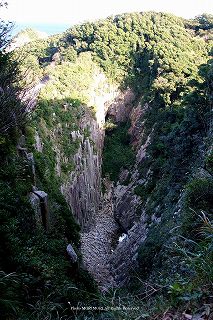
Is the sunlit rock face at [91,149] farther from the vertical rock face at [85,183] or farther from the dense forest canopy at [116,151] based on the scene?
the dense forest canopy at [116,151]

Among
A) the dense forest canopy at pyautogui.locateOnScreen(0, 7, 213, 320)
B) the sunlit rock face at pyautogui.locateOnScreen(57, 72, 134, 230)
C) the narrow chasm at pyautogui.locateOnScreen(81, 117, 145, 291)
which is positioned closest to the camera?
the dense forest canopy at pyautogui.locateOnScreen(0, 7, 213, 320)

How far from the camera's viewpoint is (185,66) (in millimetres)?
34250

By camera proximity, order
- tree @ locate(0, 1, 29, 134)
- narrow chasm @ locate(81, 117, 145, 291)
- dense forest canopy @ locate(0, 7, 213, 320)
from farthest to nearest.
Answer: narrow chasm @ locate(81, 117, 145, 291)
tree @ locate(0, 1, 29, 134)
dense forest canopy @ locate(0, 7, 213, 320)

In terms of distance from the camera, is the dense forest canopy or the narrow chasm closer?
the dense forest canopy

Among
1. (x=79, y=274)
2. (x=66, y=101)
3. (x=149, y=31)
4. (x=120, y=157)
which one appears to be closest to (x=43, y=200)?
(x=79, y=274)

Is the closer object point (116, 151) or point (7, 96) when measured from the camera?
point (7, 96)

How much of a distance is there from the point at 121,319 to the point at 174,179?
50.0 ft

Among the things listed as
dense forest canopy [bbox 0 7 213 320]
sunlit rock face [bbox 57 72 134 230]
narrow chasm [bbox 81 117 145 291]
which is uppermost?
dense forest canopy [bbox 0 7 213 320]

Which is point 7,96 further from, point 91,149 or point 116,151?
point 116,151

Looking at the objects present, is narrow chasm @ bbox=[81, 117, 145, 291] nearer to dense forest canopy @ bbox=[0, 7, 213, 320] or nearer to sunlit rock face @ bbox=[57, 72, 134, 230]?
dense forest canopy @ bbox=[0, 7, 213, 320]

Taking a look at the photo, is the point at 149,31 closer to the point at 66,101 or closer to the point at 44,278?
the point at 66,101

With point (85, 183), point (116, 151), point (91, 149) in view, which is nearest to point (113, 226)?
point (85, 183)

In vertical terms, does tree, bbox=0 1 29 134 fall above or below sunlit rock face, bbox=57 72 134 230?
A: above

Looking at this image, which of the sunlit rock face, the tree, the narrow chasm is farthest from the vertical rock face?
the tree
